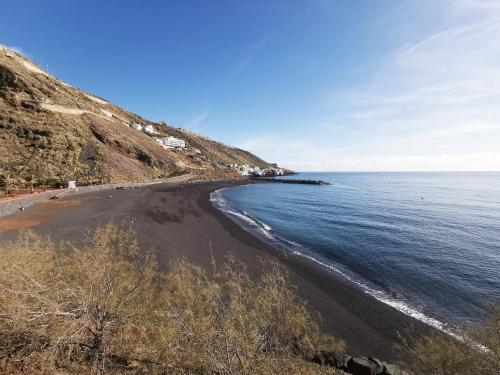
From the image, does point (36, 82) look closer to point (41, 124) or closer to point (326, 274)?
point (41, 124)

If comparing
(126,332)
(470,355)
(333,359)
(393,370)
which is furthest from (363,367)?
(126,332)

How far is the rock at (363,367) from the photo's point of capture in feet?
30.1

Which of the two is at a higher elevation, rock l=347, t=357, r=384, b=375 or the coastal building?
the coastal building

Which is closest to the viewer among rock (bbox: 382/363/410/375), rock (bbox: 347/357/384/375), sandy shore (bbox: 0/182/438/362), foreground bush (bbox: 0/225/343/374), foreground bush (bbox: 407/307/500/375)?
foreground bush (bbox: 0/225/343/374)

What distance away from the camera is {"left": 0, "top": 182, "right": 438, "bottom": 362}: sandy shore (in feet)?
41.5

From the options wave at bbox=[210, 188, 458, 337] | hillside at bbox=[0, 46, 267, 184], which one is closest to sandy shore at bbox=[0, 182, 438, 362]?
wave at bbox=[210, 188, 458, 337]

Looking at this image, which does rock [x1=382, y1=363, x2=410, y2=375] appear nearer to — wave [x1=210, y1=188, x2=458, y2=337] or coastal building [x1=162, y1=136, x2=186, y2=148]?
wave [x1=210, y1=188, x2=458, y2=337]

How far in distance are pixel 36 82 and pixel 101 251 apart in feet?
267

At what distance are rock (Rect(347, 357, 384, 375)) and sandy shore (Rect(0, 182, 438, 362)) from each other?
3.38ft

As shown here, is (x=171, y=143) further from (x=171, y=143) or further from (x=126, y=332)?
→ (x=126, y=332)

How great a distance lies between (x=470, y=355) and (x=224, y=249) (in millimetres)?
17001

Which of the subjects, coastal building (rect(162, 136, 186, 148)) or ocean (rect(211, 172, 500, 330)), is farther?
coastal building (rect(162, 136, 186, 148))

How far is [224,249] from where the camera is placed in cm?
2256

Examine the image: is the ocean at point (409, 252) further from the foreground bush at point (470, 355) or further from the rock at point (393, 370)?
the foreground bush at point (470, 355)
